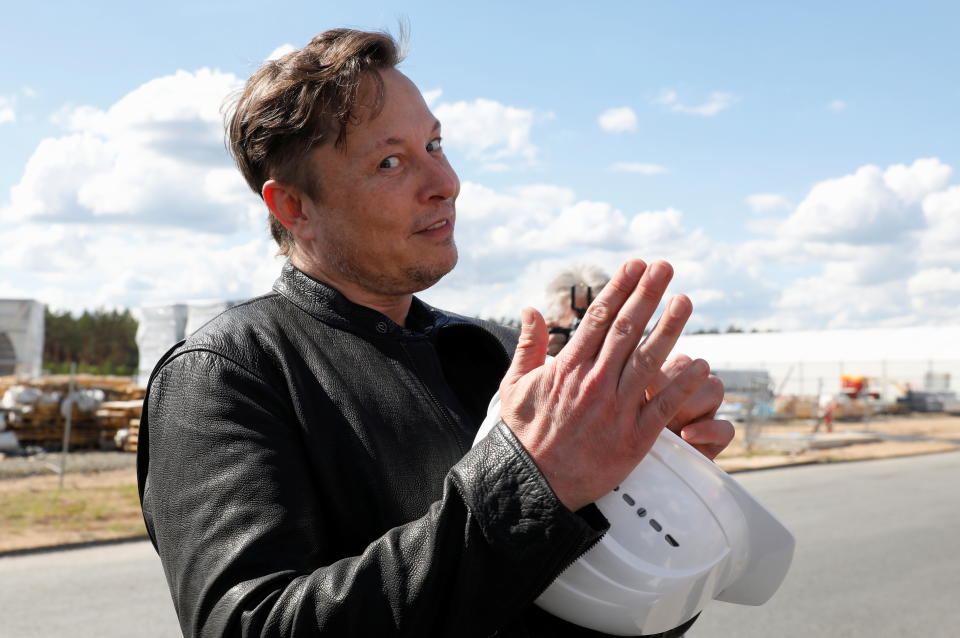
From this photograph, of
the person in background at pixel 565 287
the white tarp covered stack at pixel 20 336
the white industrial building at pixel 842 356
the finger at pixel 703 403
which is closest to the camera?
the finger at pixel 703 403

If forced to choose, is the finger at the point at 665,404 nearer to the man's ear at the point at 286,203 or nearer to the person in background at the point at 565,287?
the man's ear at the point at 286,203

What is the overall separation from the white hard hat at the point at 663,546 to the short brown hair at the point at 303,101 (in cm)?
58

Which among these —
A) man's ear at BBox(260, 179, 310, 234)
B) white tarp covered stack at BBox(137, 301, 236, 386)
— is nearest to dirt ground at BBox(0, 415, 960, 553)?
white tarp covered stack at BBox(137, 301, 236, 386)

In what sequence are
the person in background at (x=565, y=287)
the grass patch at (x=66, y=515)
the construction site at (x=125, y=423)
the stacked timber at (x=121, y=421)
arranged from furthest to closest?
the stacked timber at (x=121, y=421), the construction site at (x=125, y=423), the grass patch at (x=66, y=515), the person in background at (x=565, y=287)

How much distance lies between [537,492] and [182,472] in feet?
1.66

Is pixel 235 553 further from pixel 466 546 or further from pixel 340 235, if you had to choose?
pixel 340 235

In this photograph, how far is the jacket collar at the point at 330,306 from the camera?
5.18ft

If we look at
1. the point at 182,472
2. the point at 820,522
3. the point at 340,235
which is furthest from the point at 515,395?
the point at 820,522

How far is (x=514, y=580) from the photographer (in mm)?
1108

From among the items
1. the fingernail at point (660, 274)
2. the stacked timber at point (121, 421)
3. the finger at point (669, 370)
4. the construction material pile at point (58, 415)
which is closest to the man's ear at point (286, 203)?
the finger at point (669, 370)

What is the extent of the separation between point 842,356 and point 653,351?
198ft

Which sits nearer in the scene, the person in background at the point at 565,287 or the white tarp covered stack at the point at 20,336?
the person in background at the point at 565,287

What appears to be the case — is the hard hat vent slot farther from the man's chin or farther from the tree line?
the tree line

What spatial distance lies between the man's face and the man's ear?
0.04m
